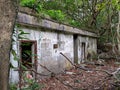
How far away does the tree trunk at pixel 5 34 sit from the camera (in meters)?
1.97

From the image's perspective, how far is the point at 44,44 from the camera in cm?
808

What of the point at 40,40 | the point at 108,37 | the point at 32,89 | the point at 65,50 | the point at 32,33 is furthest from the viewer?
the point at 108,37

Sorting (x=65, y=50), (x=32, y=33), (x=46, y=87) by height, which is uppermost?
(x=32, y=33)

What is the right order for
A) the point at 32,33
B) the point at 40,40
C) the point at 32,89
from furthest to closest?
1. the point at 40,40
2. the point at 32,33
3. the point at 32,89

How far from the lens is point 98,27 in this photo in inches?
686

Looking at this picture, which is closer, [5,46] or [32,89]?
[5,46]

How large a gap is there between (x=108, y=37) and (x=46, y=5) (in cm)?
559

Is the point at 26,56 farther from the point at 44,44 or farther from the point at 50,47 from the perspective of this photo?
the point at 50,47

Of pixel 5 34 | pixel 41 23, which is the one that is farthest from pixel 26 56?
pixel 5 34

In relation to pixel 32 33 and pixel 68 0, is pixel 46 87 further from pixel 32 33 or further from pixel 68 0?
→ pixel 68 0

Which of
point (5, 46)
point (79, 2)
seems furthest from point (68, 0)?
point (5, 46)

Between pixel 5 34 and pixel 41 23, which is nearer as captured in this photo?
pixel 5 34

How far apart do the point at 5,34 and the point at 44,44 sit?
6086 mm

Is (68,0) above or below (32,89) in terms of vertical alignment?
above
